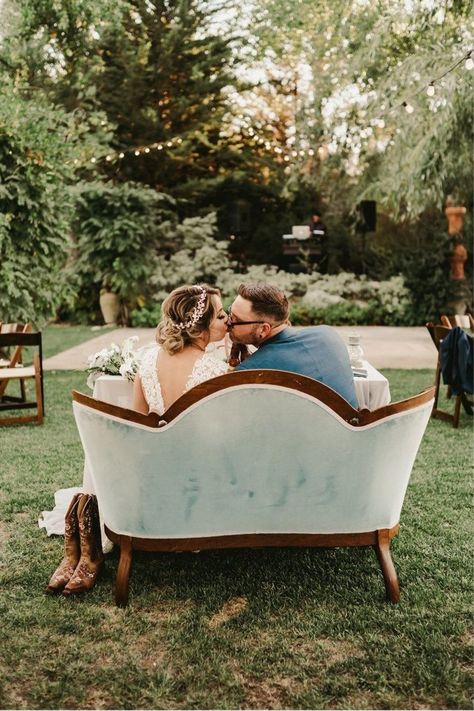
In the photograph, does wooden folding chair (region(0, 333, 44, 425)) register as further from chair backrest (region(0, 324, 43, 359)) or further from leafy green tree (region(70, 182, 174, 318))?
leafy green tree (region(70, 182, 174, 318))

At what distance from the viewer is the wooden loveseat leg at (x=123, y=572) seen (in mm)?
2561

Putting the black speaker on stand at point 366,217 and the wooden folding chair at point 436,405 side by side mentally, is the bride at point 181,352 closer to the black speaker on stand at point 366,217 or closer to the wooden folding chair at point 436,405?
the wooden folding chair at point 436,405

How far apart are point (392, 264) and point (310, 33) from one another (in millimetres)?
6637

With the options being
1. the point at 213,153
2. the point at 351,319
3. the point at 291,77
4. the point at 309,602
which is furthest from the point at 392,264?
the point at 309,602

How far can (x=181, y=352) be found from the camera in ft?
9.12

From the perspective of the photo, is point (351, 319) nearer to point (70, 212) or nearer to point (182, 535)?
point (70, 212)

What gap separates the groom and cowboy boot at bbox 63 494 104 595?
89 centimetres

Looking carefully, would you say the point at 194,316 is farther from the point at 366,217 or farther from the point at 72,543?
the point at 366,217

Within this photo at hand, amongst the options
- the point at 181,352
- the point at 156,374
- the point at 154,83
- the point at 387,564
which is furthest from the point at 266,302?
the point at 154,83

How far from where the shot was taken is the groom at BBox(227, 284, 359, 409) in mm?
2625

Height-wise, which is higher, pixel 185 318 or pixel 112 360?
pixel 185 318

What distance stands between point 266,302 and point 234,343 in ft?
0.90

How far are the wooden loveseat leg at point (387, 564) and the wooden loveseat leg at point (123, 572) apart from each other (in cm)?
95

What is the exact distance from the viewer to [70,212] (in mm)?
8914
